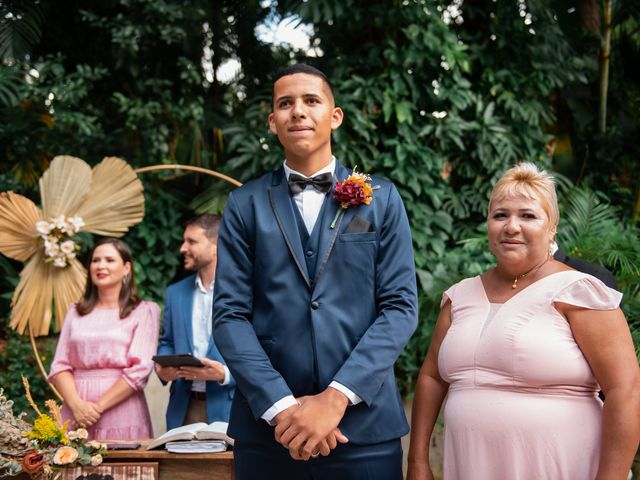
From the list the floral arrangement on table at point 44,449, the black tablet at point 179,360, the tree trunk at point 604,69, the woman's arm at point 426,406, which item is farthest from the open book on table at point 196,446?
the tree trunk at point 604,69

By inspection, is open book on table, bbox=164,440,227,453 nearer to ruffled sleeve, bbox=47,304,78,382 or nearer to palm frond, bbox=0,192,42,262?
ruffled sleeve, bbox=47,304,78,382

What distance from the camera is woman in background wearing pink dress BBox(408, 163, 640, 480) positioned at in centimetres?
228

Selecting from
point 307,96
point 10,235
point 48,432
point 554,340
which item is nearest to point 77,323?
point 10,235

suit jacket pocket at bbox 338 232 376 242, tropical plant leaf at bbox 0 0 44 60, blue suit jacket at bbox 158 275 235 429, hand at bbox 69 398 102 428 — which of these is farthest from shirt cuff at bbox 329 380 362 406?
tropical plant leaf at bbox 0 0 44 60

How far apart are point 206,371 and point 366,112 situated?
336 cm

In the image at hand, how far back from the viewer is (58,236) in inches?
211

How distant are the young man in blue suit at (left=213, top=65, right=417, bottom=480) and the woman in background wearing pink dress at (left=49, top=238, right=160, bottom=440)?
2104 mm

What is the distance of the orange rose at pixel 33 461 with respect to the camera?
274cm

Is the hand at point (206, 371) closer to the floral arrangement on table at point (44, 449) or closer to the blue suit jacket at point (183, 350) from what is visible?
the blue suit jacket at point (183, 350)

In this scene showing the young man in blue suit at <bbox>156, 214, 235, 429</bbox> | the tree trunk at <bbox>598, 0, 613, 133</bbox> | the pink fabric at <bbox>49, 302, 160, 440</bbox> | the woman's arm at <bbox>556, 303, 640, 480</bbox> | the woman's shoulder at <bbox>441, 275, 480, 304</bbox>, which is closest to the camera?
the woman's arm at <bbox>556, 303, 640, 480</bbox>

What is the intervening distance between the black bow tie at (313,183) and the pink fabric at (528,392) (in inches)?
25.5

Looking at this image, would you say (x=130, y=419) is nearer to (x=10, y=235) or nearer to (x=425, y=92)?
(x=10, y=235)

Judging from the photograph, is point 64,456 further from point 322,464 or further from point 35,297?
point 35,297

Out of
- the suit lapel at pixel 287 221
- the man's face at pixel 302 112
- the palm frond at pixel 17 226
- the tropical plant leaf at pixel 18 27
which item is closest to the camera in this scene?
the suit lapel at pixel 287 221
